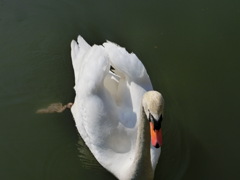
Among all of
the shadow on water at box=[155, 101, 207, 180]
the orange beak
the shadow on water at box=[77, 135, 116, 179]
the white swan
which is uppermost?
the orange beak

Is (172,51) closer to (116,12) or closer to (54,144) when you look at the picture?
(116,12)

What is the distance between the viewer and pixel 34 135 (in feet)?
20.4

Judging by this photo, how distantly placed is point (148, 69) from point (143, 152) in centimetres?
246

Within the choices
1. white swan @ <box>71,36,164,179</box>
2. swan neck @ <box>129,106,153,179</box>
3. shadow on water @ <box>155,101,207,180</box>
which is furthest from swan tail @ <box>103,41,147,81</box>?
shadow on water @ <box>155,101,207,180</box>

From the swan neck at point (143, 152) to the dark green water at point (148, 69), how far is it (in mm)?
806

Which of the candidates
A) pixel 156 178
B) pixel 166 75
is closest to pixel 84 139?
pixel 156 178

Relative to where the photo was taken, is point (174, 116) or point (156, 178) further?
point (174, 116)

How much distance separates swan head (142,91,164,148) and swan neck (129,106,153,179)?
0.15m

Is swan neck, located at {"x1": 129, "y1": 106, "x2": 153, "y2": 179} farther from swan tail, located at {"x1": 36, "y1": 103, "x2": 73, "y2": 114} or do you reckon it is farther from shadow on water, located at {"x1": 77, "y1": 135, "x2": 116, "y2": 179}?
swan tail, located at {"x1": 36, "y1": 103, "x2": 73, "y2": 114}

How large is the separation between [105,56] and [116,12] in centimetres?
242

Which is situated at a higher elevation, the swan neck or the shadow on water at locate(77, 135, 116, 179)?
the swan neck

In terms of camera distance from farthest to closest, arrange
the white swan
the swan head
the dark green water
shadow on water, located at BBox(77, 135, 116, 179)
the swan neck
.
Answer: the dark green water, shadow on water, located at BBox(77, 135, 116, 179), the white swan, the swan neck, the swan head

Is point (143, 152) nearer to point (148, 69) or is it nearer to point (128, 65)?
point (128, 65)

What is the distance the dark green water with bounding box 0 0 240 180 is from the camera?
5.91m
